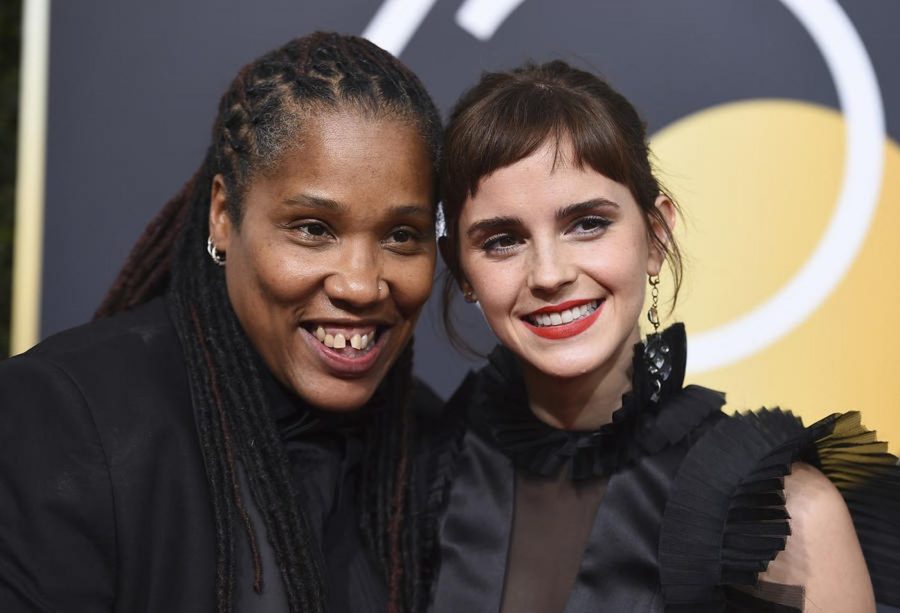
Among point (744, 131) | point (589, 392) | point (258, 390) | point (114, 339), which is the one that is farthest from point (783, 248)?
point (114, 339)

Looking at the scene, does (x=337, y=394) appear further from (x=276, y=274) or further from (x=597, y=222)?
(x=597, y=222)

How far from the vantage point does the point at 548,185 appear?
1660 millimetres

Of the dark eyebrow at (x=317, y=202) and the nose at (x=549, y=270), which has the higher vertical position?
the dark eyebrow at (x=317, y=202)

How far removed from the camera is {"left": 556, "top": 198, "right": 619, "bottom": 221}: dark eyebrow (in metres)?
1.66

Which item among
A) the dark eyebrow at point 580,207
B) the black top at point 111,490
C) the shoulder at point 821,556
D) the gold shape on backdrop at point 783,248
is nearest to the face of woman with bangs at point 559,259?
the dark eyebrow at point 580,207

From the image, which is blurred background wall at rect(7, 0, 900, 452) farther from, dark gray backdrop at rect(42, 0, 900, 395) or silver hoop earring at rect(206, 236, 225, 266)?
silver hoop earring at rect(206, 236, 225, 266)

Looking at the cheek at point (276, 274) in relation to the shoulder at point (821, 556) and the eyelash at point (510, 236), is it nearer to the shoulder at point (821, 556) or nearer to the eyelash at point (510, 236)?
the eyelash at point (510, 236)

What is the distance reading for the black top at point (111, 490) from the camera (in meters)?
1.47

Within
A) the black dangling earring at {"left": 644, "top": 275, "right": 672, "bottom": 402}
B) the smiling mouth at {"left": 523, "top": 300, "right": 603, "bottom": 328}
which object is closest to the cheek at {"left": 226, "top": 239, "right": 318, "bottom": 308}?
the smiling mouth at {"left": 523, "top": 300, "right": 603, "bottom": 328}

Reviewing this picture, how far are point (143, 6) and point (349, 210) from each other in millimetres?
1326

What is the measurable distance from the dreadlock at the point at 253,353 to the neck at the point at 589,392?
1.01 feet

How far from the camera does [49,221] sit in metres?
2.71

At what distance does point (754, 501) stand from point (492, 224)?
593mm

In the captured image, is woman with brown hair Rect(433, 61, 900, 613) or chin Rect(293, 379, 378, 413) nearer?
woman with brown hair Rect(433, 61, 900, 613)
